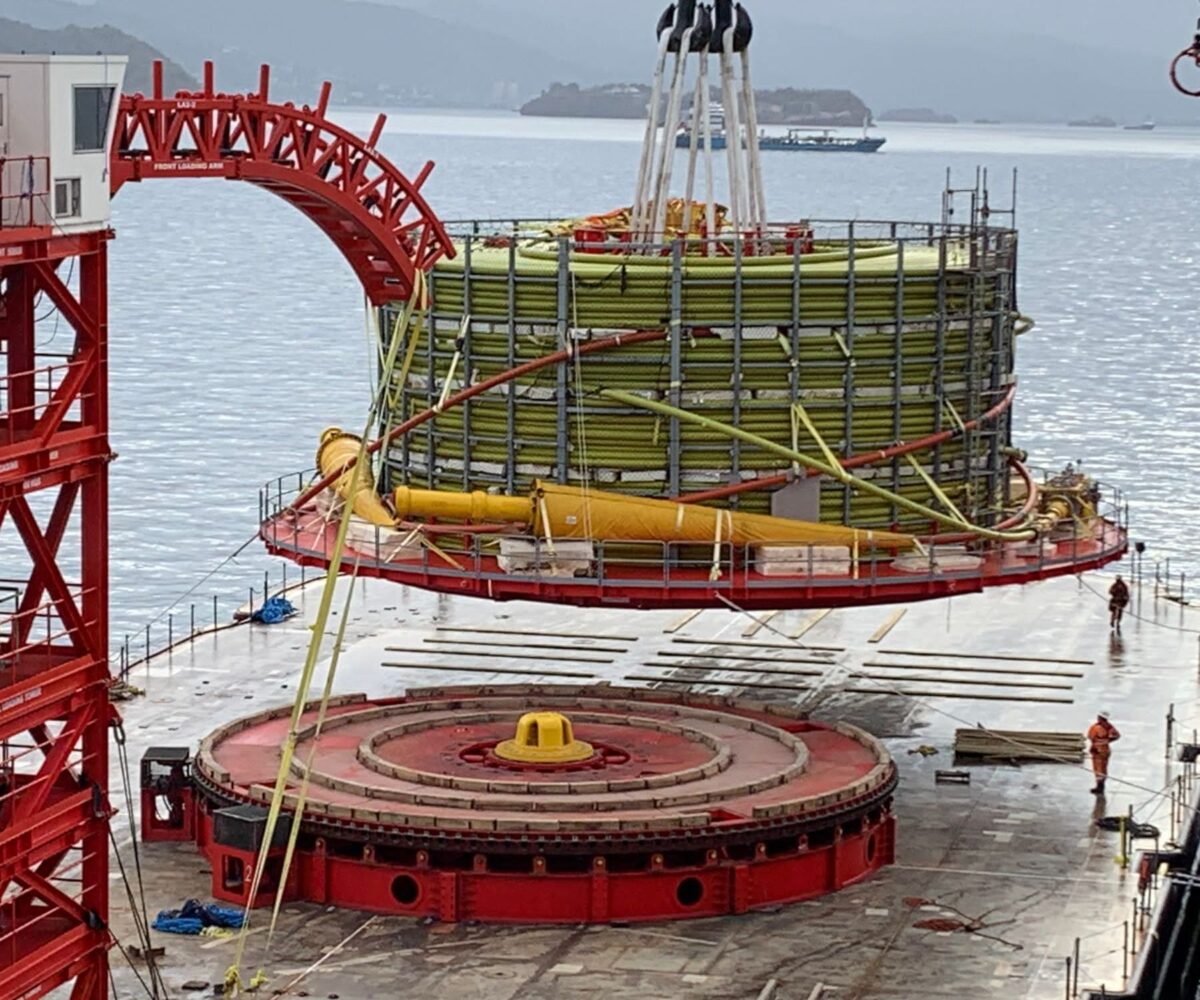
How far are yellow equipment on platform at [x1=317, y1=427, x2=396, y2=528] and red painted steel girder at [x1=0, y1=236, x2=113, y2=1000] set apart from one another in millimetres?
19969

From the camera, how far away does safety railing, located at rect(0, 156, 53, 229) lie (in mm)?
39094

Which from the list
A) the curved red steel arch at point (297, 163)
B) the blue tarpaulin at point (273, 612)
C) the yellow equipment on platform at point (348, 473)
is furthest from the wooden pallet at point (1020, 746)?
the blue tarpaulin at point (273, 612)

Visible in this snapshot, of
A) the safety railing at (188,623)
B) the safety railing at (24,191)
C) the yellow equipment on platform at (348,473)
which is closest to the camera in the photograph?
the safety railing at (24,191)

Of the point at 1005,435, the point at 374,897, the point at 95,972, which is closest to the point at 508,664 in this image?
the point at 1005,435

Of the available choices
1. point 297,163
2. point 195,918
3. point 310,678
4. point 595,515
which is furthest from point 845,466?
point 195,918

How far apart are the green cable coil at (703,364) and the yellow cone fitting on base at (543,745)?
283 inches

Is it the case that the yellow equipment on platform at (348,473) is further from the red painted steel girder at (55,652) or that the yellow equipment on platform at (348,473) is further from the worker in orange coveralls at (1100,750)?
the red painted steel girder at (55,652)

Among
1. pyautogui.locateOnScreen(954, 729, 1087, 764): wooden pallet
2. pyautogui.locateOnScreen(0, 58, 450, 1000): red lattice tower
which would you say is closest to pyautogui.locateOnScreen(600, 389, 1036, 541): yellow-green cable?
pyautogui.locateOnScreen(954, 729, 1087, 764): wooden pallet

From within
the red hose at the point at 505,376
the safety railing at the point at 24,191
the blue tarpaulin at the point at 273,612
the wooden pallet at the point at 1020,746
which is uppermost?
the safety railing at the point at 24,191

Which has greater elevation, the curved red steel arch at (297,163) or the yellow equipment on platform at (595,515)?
the curved red steel arch at (297,163)

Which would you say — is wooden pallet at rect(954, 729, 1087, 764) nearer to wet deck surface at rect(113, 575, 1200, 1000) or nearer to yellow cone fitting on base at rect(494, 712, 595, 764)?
wet deck surface at rect(113, 575, 1200, 1000)

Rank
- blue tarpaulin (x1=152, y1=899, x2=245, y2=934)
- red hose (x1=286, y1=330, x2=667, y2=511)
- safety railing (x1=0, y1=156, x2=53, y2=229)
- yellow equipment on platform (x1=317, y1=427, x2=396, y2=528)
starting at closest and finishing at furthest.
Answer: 1. safety railing (x1=0, y1=156, x2=53, y2=229)
2. blue tarpaulin (x1=152, y1=899, x2=245, y2=934)
3. red hose (x1=286, y1=330, x2=667, y2=511)
4. yellow equipment on platform (x1=317, y1=427, x2=396, y2=528)

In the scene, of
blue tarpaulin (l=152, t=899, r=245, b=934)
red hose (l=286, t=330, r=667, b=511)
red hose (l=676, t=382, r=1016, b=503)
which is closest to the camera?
blue tarpaulin (l=152, t=899, r=245, b=934)

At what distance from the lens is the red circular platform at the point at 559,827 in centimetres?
5228
